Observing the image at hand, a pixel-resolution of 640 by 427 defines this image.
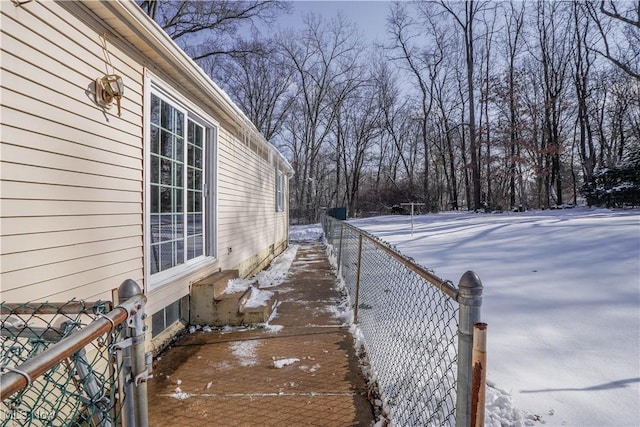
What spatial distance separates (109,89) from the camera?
108 inches

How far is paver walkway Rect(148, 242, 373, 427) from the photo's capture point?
96.4 inches

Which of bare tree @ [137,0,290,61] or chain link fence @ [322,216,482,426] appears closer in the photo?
chain link fence @ [322,216,482,426]

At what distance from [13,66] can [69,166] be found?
0.65m

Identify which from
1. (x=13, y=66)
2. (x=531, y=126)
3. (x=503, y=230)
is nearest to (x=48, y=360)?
(x=13, y=66)

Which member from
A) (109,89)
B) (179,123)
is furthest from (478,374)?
(179,123)

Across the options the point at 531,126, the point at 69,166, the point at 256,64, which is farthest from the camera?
the point at 256,64

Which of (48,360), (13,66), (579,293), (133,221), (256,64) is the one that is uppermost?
(256,64)

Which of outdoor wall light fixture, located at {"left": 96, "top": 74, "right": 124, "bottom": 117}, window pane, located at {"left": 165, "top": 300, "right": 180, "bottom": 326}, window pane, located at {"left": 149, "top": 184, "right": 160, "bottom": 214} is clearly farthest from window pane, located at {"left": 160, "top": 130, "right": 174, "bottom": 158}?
window pane, located at {"left": 165, "top": 300, "right": 180, "bottom": 326}

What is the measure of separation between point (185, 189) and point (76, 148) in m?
1.78

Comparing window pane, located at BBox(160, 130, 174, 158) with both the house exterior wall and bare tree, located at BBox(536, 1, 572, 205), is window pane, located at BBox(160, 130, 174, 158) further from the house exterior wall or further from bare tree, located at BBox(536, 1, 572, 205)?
bare tree, located at BBox(536, 1, 572, 205)

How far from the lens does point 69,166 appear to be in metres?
2.38

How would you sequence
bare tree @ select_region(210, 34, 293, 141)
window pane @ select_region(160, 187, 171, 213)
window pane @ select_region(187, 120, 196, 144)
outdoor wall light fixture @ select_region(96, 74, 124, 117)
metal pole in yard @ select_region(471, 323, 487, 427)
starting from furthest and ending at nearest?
bare tree @ select_region(210, 34, 293, 141) → window pane @ select_region(187, 120, 196, 144) → window pane @ select_region(160, 187, 171, 213) → outdoor wall light fixture @ select_region(96, 74, 124, 117) → metal pole in yard @ select_region(471, 323, 487, 427)

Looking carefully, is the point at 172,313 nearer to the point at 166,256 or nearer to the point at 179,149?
the point at 166,256

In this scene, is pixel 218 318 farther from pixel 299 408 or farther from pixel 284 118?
pixel 284 118
